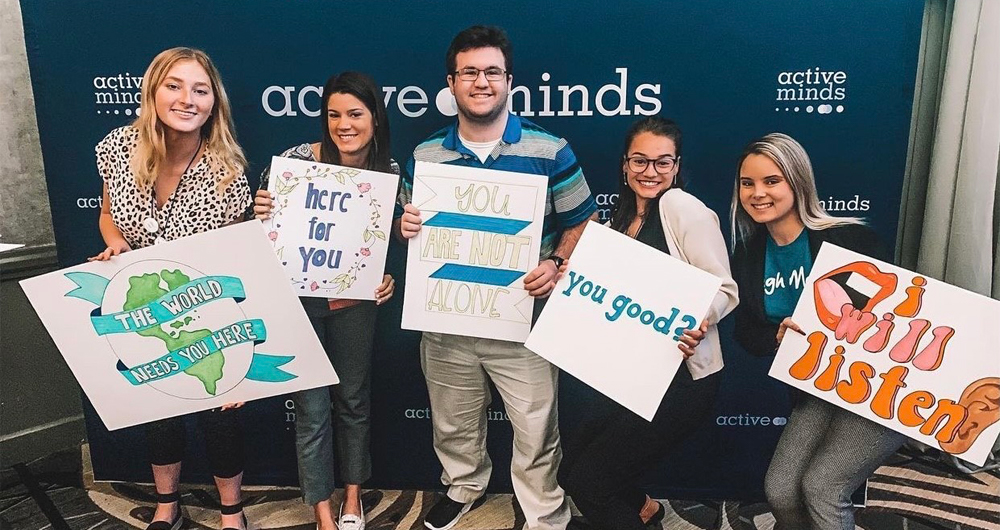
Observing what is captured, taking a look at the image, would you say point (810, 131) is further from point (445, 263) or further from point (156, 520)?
point (156, 520)

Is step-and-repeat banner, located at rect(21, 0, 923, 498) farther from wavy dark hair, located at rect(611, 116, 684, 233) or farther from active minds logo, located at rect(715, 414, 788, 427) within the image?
active minds logo, located at rect(715, 414, 788, 427)

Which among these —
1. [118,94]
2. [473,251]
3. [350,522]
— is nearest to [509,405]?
[473,251]

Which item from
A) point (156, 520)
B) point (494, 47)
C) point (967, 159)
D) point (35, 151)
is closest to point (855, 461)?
point (967, 159)

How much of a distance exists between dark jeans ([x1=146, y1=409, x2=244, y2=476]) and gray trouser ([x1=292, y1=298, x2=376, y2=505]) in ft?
0.61

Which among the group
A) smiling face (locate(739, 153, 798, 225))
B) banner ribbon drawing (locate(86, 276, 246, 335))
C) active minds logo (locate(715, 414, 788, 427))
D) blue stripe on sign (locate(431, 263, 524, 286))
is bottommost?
active minds logo (locate(715, 414, 788, 427))

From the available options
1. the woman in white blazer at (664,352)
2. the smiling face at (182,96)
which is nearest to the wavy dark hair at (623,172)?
the woman in white blazer at (664,352)

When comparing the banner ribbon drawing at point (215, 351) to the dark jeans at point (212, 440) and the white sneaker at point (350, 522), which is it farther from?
the white sneaker at point (350, 522)

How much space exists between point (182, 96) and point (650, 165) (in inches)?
51.6

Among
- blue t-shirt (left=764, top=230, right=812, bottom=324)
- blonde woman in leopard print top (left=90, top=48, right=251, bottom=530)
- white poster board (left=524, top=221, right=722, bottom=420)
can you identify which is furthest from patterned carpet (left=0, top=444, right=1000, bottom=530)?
blue t-shirt (left=764, top=230, right=812, bottom=324)

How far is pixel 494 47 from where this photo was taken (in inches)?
69.1

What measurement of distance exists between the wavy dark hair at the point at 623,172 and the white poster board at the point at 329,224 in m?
0.65

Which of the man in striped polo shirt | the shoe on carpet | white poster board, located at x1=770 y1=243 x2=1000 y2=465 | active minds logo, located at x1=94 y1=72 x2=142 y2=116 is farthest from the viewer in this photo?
the shoe on carpet

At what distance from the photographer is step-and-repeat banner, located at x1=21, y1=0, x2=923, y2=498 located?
1.89 m

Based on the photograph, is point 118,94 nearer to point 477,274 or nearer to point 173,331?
point 173,331
